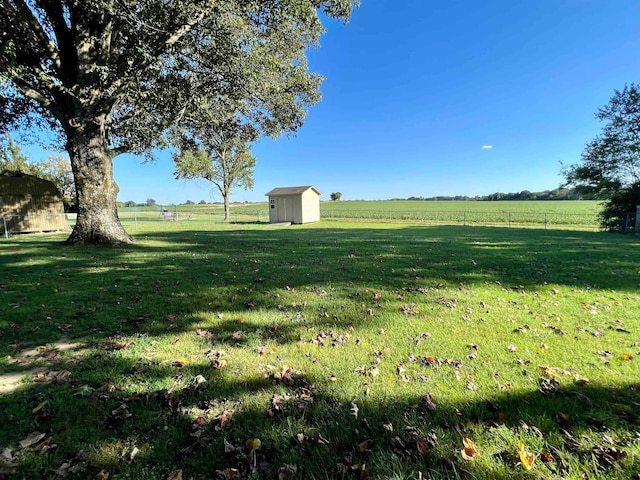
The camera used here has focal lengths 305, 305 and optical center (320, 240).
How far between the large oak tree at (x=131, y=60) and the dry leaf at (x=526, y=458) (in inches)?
365

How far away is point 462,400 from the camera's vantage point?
2227 millimetres

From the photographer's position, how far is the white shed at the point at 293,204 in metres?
25.3

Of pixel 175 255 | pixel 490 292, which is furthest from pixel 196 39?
pixel 490 292

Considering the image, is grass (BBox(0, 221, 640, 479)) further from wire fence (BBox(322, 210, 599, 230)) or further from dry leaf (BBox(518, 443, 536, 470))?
wire fence (BBox(322, 210, 599, 230))

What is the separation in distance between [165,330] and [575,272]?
7752 millimetres

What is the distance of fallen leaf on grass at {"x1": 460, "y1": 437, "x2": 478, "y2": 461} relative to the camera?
1.72 m

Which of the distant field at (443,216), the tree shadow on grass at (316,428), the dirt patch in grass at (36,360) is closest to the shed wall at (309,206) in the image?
the distant field at (443,216)

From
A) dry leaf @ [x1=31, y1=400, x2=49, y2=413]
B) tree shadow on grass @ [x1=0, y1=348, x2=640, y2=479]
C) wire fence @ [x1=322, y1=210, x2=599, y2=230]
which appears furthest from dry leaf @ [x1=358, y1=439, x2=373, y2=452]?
wire fence @ [x1=322, y1=210, x2=599, y2=230]

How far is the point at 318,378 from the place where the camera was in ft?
8.37

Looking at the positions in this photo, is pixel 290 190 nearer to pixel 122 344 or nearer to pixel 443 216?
pixel 443 216

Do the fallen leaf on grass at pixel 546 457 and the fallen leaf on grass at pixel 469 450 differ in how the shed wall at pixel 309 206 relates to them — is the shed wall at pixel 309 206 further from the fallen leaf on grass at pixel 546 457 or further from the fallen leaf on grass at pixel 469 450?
Result: the fallen leaf on grass at pixel 546 457

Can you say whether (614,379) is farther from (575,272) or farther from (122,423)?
(575,272)

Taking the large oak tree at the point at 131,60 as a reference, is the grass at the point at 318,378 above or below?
below

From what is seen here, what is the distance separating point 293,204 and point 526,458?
80.2ft
